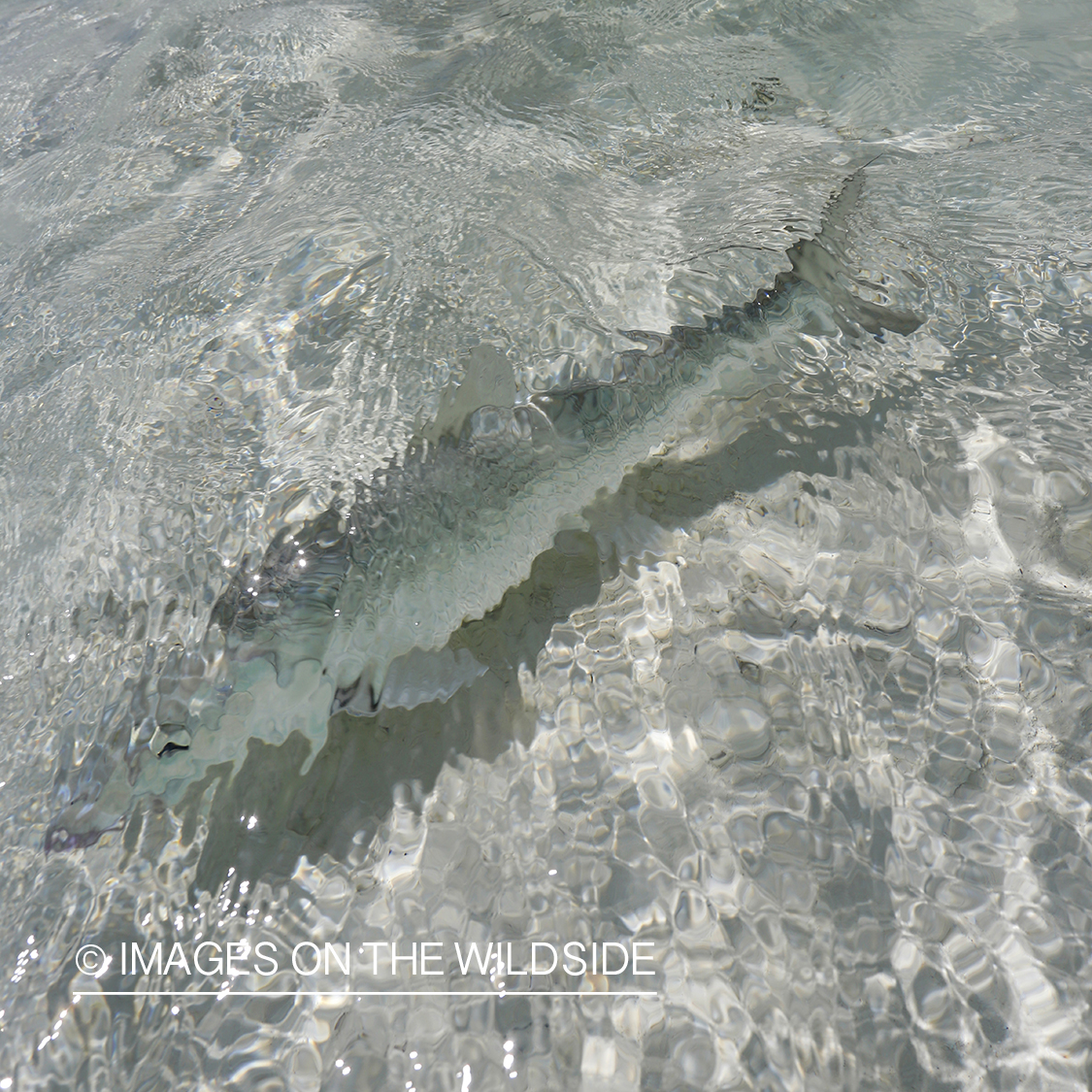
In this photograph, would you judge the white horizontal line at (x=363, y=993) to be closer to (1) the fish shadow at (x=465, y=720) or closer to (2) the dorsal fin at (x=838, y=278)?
(1) the fish shadow at (x=465, y=720)

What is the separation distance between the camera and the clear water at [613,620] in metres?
1.23

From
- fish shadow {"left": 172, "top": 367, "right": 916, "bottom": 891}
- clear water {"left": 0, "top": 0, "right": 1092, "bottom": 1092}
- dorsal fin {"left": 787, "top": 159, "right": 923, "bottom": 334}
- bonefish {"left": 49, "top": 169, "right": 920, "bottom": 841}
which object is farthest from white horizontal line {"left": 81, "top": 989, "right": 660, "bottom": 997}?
dorsal fin {"left": 787, "top": 159, "right": 923, "bottom": 334}

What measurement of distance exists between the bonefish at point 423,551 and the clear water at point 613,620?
44mm

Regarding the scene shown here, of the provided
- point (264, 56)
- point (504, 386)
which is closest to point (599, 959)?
point (504, 386)

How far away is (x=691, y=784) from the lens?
1445mm

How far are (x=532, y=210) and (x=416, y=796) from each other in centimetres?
179

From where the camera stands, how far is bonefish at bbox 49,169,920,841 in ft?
5.35

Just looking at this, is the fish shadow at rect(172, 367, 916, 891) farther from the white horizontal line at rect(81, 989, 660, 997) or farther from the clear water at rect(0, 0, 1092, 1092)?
the white horizontal line at rect(81, 989, 660, 997)

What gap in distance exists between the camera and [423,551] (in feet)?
5.93

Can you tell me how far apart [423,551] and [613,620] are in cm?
47

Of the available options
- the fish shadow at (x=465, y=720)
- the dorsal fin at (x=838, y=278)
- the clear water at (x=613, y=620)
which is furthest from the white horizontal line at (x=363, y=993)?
the dorsal fin at (x=838, y=278)

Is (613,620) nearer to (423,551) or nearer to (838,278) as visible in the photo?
(423,551)

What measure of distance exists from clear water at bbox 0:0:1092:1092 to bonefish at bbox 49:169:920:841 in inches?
1.7

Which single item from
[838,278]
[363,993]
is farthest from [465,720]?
[838,278]
